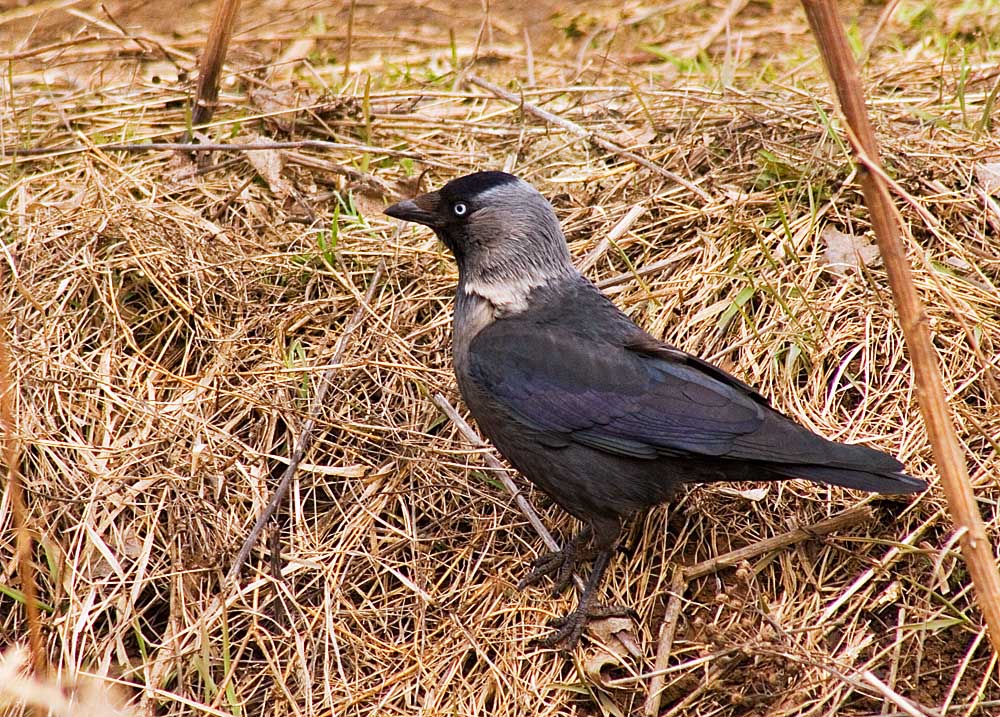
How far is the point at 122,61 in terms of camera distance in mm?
6355

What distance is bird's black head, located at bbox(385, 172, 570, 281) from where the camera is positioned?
445 cm

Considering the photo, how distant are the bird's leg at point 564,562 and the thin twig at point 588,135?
177cm

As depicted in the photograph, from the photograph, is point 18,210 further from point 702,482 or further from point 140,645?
point 702,482

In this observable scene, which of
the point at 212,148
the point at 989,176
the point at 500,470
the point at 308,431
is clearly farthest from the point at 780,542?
the point at 212,148

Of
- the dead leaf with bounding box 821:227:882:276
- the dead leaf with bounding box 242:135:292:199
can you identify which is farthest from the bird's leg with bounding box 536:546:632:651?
the dead leaf with bounding box 242:135:292:199

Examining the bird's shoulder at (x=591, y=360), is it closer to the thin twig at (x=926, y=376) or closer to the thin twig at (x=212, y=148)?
the thin twig at (x=926, y=376)

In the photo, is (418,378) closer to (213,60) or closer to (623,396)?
(623,396)

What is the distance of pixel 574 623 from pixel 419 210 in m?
1.80

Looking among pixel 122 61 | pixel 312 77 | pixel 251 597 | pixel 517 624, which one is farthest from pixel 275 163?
pixel 517 624

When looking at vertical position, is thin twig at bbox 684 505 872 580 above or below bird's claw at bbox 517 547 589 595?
above

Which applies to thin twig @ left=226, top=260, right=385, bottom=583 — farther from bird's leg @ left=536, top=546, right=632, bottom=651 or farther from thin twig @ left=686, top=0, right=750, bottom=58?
thin twig @ left=686, top=0, right=750, bottom=58

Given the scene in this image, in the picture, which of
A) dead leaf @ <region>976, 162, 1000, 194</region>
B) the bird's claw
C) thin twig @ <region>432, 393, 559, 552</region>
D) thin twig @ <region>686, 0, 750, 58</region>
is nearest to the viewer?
the bird's claw

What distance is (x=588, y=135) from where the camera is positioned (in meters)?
5.41

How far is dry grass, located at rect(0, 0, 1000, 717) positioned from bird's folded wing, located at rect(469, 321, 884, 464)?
1.36ft
